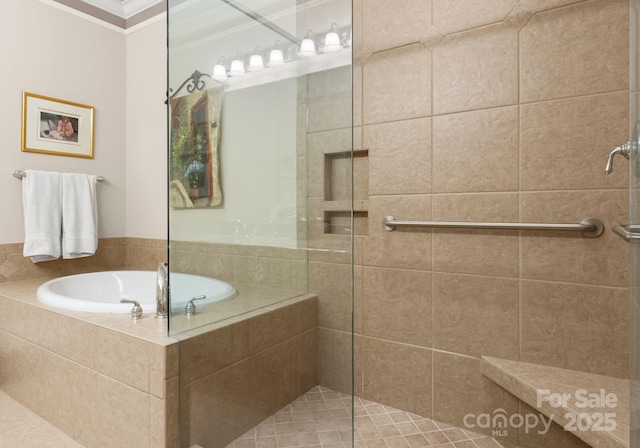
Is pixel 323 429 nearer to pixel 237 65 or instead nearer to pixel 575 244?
pixel 575 244

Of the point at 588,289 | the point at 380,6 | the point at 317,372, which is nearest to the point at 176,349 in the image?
the point at 317,372

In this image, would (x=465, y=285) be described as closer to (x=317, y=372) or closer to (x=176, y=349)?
(x=317, y=372)

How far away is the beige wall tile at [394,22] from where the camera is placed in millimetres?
1746

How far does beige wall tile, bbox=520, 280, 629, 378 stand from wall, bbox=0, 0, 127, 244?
2.80 metres

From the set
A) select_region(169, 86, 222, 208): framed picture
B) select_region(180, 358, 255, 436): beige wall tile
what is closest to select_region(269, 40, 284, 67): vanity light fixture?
select_region(169, 86, 222, 208): framed picture

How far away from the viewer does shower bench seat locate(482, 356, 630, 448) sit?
3.79ft

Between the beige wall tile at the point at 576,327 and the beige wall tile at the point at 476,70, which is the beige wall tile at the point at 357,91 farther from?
the beige wall tile at the point at 576,327

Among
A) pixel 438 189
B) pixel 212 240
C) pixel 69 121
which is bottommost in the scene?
pixel 212 240

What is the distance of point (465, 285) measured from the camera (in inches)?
65.7

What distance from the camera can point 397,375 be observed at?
6.04ft

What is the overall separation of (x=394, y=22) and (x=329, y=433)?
5.93 ft

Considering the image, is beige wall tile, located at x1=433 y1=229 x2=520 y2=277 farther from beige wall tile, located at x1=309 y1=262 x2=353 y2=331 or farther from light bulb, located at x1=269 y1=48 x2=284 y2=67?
light bulb, located at x1=269 y1=48 x2=284 y2=67

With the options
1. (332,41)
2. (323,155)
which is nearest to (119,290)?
(323,155)

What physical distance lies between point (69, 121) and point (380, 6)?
216 centimetres
